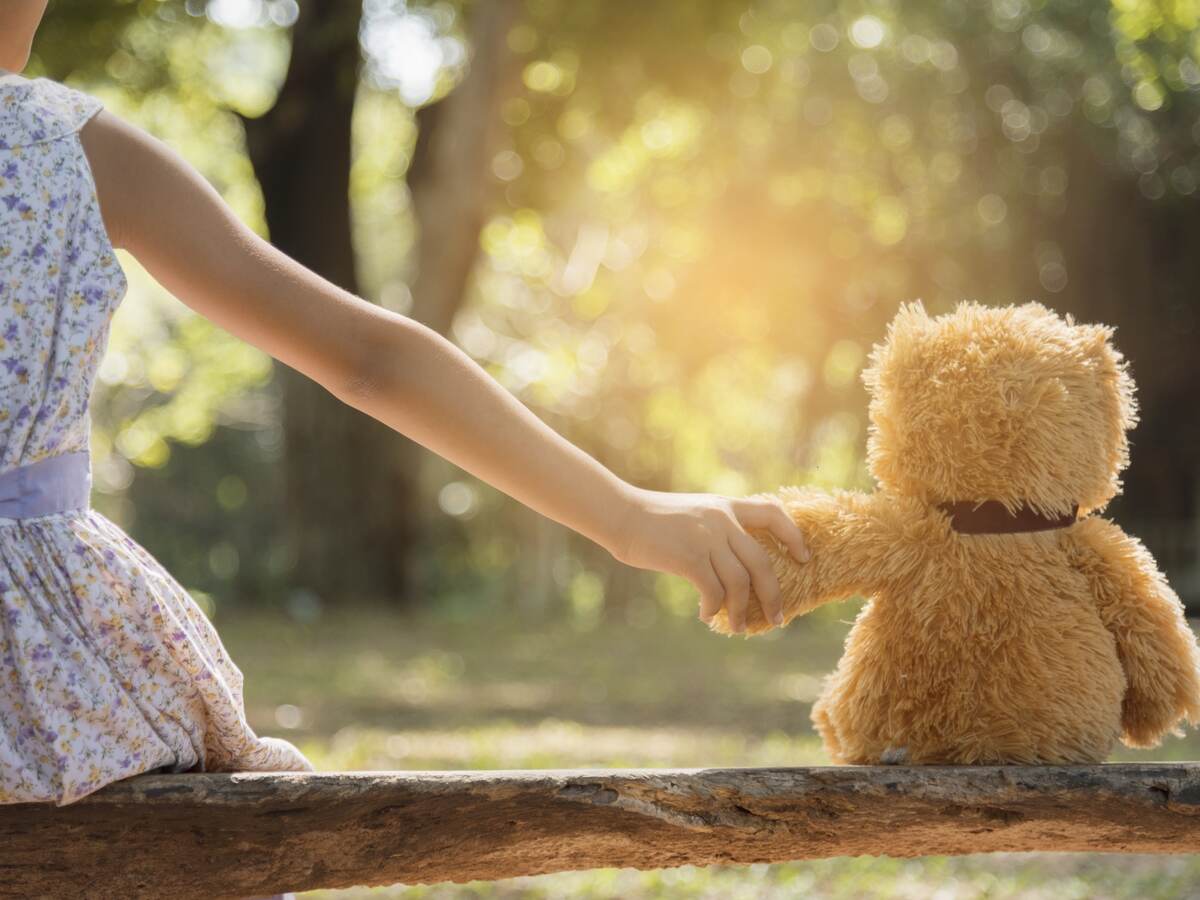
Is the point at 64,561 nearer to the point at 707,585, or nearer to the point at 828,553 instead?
the point at 707,585

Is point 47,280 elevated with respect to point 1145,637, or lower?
elevated

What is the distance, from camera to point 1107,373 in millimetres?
2043

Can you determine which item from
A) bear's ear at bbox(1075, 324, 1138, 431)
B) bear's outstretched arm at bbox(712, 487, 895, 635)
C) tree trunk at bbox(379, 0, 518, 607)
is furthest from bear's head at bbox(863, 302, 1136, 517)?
tree trunk at bbox(379, 0, 518, 607)

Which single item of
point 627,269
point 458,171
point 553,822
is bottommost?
point 553,822

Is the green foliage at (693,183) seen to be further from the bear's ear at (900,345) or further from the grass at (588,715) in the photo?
the bear's ear at (900,345)

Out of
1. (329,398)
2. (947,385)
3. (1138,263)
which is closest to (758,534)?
(947,385)

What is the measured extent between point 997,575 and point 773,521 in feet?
1.16

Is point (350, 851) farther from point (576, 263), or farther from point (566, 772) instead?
point (576, 263)

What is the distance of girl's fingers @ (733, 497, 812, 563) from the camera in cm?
184

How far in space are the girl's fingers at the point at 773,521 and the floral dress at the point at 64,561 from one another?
0.73 meters

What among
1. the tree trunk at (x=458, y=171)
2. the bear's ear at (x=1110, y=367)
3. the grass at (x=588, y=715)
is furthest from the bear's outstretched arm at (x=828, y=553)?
the tree trunk at (x=458, y=171)

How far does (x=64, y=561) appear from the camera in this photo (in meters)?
1.61

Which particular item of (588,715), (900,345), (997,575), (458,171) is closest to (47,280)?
(900,345)

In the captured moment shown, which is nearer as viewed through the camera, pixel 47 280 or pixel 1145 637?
pixel 47 280
